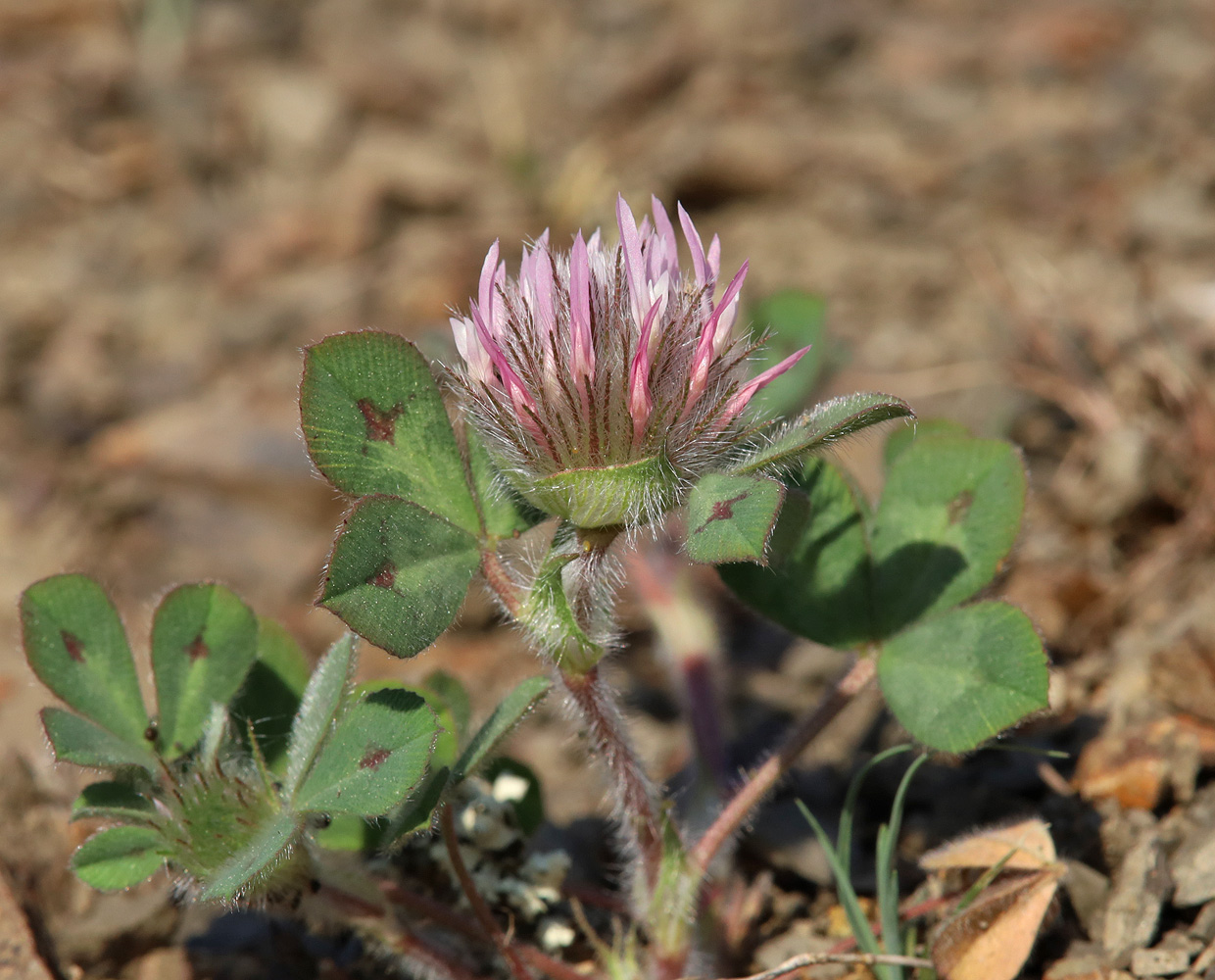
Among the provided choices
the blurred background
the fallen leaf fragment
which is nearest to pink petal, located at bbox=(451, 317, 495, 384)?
the fallen leaf fragment

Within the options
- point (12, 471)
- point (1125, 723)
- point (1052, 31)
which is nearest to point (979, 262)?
point (1052, 31)

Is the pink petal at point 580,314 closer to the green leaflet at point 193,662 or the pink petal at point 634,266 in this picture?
the pink petal at point 634,266

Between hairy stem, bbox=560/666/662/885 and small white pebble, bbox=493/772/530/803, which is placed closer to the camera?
hairy stem, bbox=560/666/662/885

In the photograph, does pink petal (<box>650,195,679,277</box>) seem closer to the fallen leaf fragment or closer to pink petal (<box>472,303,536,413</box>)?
pink petal (<box>472,303,536,413</box>)

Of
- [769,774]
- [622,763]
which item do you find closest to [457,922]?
[622,763]

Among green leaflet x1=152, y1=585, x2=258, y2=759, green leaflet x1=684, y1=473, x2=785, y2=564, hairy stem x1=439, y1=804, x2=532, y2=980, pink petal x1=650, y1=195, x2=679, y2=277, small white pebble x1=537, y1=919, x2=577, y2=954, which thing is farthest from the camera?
small white pebble x1=537, y1=919, x2=577, y2=954

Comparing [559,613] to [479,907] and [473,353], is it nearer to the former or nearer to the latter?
[473,353]

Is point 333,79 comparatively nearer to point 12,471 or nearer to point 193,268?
point 193,268
